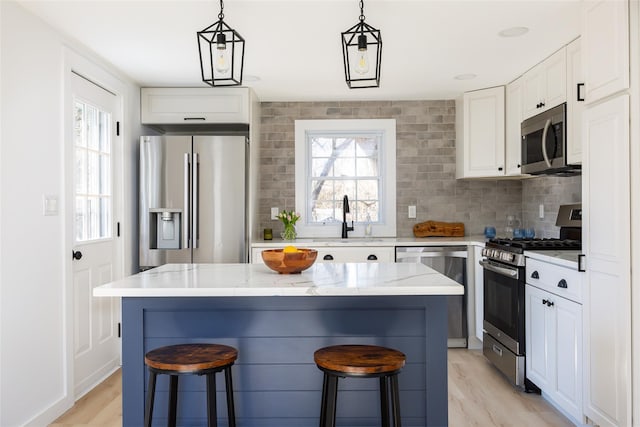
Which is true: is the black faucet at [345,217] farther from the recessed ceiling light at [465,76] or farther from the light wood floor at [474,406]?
the light wood floor at [474,406]

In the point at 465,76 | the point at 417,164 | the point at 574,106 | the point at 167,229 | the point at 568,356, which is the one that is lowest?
the point at 568,356

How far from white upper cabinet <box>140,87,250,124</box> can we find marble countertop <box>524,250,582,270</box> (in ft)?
8.28

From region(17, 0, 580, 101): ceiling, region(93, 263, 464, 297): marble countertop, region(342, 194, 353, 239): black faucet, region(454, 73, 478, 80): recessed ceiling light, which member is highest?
region(17, 0, 580, 101): ceiling

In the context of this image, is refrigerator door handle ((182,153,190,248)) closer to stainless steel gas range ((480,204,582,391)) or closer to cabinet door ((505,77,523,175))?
stainless steel gas range ((480,204,582,391))

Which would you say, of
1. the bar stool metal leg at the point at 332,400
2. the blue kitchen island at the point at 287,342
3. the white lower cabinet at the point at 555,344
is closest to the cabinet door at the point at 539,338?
the white lower cabinet at the point at 555,344

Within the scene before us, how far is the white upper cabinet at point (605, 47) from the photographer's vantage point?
231cm

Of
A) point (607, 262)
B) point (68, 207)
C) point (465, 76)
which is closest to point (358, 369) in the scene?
point (607, 262)

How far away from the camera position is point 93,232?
3.58 metres

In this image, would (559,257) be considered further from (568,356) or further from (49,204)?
(49,204)

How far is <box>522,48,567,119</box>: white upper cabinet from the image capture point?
11.1 feet

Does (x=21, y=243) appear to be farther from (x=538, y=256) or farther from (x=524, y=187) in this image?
(x=524, y=187)

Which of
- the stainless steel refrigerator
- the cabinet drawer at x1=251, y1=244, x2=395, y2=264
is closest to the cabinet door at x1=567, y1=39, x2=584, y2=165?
the cabinet drawer at x1=251, y1=244, x2=395, y2=264

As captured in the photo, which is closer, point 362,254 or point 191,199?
point 191,199

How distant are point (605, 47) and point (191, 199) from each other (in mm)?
3046
